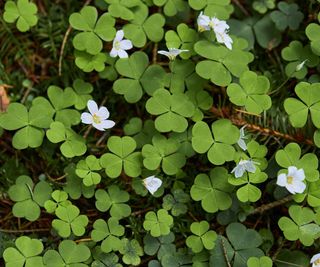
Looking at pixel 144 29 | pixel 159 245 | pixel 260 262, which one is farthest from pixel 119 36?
pixel 260 262

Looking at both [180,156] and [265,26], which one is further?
[265,26]

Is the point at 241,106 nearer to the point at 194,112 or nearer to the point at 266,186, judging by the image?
the point at 194,112

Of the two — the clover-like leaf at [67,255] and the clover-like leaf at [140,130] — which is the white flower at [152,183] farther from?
the clover-like leaf at [67,255]

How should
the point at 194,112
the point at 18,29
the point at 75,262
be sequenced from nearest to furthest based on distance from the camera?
the point at 75,262
the point at 194,112
the point at 18,29

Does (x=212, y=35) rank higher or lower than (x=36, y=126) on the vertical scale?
higher

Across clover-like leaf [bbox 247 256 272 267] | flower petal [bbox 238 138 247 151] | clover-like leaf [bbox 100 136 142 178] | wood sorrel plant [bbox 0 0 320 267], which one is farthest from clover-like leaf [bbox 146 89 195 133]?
clover-like leaf [bbox 247 256 272 267]

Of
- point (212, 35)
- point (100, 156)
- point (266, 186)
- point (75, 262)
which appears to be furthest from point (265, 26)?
point (75, 262)

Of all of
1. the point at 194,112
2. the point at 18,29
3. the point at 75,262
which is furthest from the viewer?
the point at 18,29

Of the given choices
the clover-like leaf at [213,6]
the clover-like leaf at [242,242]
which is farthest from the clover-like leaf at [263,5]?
the clover-like leaf at [242,242]
